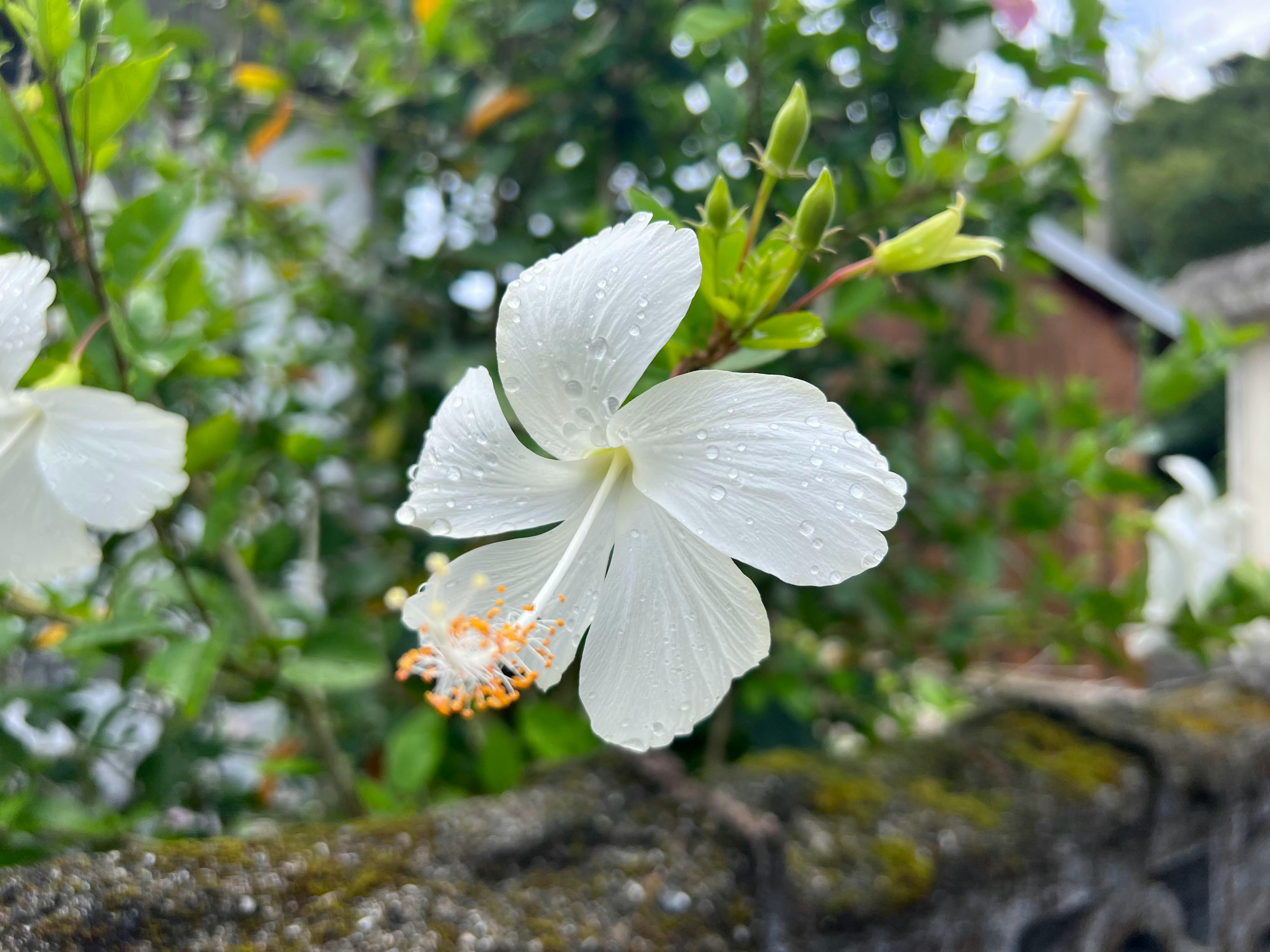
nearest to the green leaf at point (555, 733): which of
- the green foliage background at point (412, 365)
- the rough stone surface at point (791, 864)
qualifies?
the green foliage background at point (412, 365)

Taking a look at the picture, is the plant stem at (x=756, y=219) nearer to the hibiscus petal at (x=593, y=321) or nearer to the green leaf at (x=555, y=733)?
the hibiscus petal at (x=593, y=321)

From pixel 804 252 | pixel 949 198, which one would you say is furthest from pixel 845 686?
pixel 804 252

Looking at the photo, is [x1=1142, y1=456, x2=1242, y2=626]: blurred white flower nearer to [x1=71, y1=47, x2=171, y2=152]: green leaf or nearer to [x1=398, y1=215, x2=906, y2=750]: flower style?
[x1=398, y1=215, x2=906, y2=750]: flower style

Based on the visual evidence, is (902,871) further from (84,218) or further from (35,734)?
(35,734)

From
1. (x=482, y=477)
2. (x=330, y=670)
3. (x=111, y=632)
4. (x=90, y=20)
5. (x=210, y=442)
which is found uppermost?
(x=90, y=20)

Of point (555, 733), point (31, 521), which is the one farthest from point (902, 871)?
point (31, 521)
